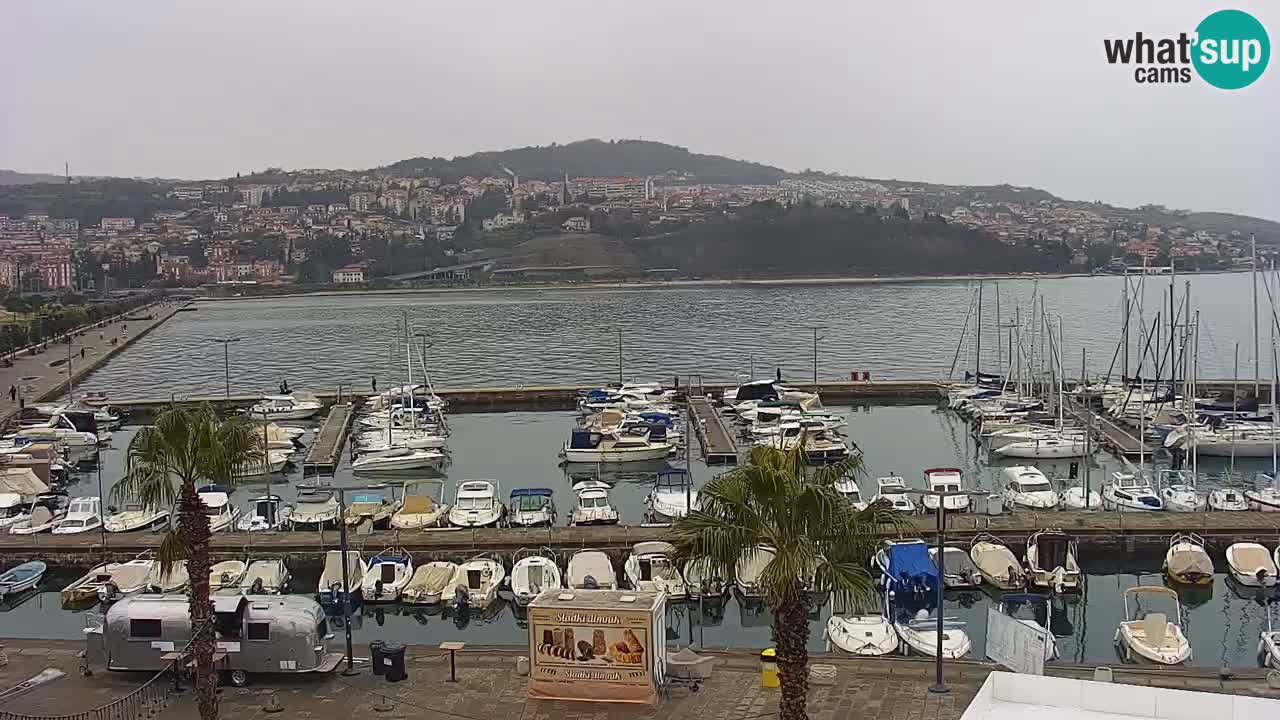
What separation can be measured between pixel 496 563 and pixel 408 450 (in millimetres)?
12707

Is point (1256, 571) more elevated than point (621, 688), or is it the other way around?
point (621, 688)

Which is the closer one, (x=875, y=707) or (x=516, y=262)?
(x=875, y=707)

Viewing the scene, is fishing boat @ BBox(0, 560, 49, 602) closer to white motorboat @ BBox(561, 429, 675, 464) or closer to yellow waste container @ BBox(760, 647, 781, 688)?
yellow waste container @ BBox(760, 647, 781, 688)

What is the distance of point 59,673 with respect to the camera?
429 inches

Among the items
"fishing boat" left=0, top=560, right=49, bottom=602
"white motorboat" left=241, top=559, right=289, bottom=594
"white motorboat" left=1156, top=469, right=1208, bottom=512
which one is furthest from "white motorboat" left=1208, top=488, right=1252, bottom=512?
"fishing boat" left=0, top=560, right=49, bottom=602

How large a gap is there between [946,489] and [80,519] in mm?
16298

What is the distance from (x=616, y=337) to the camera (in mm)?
70875

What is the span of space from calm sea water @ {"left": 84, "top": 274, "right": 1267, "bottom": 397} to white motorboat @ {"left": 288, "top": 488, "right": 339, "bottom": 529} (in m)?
26.4

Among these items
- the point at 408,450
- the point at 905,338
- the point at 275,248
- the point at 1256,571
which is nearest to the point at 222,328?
the point at 905,338

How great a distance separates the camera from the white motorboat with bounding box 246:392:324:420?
3589 centimetres

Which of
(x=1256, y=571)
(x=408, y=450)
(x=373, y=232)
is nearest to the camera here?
(x=1256, y=571)

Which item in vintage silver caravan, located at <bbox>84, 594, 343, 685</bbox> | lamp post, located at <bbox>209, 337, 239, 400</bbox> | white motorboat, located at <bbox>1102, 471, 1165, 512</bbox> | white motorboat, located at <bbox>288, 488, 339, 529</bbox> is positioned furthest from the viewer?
lamp post, located at <bbox>209, 337, 239, 400</bbox>

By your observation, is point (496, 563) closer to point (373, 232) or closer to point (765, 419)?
point (765, 419)

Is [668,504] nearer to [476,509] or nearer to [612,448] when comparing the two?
[476,509]
